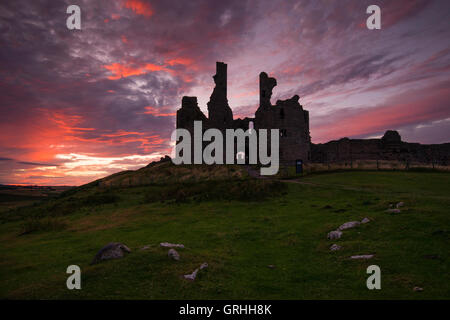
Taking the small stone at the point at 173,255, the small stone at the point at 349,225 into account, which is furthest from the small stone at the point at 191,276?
the small stone at the point at 349,225

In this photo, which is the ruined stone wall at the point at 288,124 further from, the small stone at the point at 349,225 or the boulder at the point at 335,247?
the boulder at the point at 335,247

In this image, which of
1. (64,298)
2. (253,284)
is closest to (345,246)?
(253,284)

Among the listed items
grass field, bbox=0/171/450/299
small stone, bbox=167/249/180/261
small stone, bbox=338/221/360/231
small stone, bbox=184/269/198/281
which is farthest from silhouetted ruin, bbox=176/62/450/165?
small stone, bbox=184/269/198/281

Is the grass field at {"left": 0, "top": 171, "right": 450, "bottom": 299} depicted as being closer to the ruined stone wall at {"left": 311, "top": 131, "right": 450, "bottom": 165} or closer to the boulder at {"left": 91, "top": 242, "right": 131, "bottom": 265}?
the boulder at {"left": 91, "top": 242, "right": 131, "bottom": 265}

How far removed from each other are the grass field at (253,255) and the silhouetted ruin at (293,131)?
34.7m

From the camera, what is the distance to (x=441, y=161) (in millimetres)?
57094

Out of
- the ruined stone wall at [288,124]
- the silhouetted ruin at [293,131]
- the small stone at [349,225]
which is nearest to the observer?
the small stone at [349,225]

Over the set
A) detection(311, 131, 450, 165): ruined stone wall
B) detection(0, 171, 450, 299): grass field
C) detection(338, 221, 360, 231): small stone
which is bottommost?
detection(0, 171, 450, 299): grass field

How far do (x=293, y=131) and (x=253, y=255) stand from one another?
47108mm

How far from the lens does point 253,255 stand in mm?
10289

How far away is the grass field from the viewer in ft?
21.9

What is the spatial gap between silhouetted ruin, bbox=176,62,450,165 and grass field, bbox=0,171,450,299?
34661 millimetres

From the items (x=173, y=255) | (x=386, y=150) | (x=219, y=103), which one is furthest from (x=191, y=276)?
(x=386, y=150)

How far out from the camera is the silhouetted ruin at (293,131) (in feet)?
179
